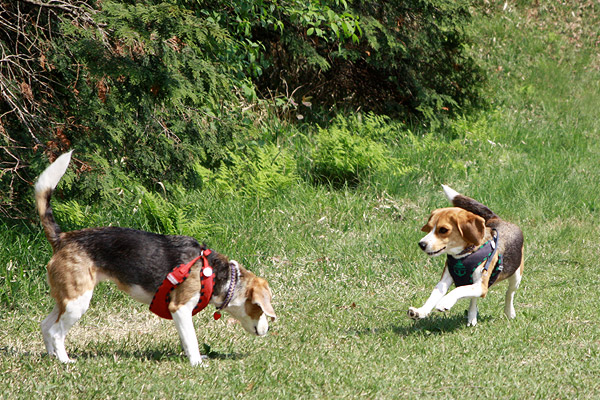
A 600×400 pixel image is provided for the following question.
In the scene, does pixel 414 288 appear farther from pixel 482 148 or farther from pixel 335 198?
pixel 482 148

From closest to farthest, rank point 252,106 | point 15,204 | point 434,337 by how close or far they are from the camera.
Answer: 1. point 434,337
2. point 15,204
3. point 252,106

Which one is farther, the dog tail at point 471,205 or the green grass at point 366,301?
the dog tail at point 471,205

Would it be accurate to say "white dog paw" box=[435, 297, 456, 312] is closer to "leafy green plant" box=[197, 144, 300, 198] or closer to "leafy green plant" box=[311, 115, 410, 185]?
"leafy green plant" box=[197, 144, 300, 198]

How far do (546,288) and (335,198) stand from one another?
2942 mm

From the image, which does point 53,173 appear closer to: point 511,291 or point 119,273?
point 119,273

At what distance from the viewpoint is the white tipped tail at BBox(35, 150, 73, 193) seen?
4.73m

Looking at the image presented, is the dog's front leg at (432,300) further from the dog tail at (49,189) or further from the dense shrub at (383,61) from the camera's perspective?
the dense shrub at (383,61)

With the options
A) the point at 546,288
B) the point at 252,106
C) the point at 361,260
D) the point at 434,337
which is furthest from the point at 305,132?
the point at 434,337

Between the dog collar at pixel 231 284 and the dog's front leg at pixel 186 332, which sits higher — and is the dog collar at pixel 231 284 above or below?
above

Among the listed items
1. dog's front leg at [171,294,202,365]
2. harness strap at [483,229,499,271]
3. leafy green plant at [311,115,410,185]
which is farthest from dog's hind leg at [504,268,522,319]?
leafy green plant at [311,115,410,185]

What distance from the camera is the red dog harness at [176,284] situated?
191 inches

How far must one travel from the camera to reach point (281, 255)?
7.64 meters

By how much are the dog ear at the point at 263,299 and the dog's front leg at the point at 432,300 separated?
1.04 m

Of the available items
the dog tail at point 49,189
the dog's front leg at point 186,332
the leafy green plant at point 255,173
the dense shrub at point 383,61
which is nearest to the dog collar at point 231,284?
the dog's front leg at point 186,332
